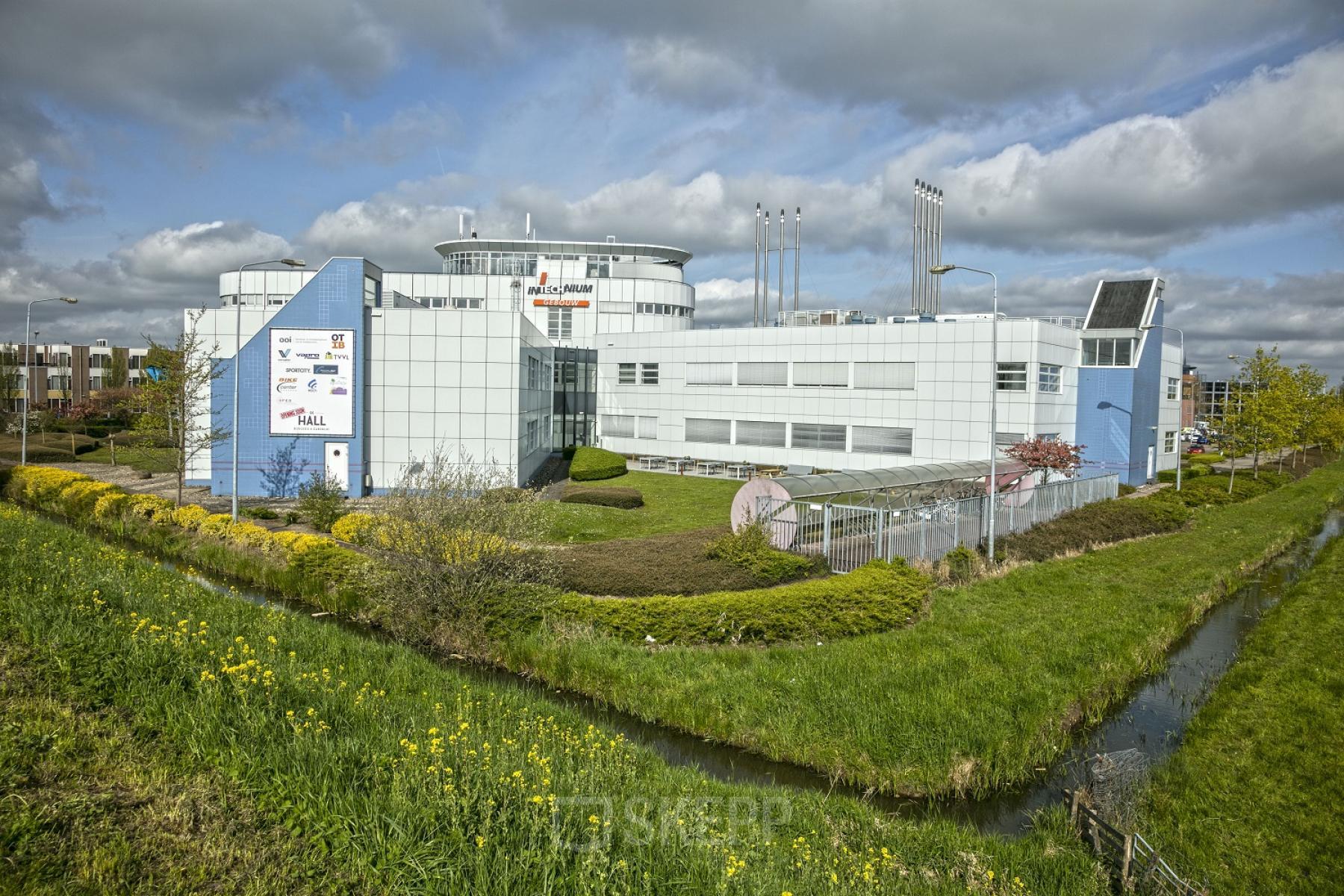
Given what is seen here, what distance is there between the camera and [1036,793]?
36.4 feet

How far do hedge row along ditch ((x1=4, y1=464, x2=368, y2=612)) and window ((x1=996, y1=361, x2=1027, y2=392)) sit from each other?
29980 millimetres

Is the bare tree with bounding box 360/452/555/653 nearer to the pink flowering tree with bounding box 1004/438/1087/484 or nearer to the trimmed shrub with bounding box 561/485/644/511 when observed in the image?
the trimmed shrub with bounding box 561/485/644/511

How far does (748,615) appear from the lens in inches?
653

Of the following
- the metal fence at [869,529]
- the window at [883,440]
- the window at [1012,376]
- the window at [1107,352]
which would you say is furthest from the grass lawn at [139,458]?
the window at [1107,352]

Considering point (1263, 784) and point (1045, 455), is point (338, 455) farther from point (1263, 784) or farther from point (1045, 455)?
point (1263, 784)

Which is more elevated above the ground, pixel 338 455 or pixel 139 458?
pixel 338 455

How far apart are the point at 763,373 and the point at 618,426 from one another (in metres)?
12.5

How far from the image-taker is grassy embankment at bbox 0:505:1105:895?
257 inches

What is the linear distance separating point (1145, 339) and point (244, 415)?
44.0 meters

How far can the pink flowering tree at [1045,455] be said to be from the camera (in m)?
34.3

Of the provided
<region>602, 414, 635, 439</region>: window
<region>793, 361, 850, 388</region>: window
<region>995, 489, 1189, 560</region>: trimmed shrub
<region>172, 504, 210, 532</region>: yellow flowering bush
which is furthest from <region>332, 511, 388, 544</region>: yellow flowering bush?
<region>602, 414, 635, 439</region>: window

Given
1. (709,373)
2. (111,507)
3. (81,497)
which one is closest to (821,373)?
(709,373)

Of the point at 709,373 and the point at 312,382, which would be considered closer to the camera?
the point at 312,382

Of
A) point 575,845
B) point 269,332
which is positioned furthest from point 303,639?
point 269,332
